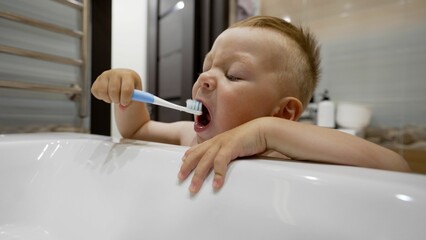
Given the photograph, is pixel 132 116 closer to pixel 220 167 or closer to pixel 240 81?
pixel 240 81

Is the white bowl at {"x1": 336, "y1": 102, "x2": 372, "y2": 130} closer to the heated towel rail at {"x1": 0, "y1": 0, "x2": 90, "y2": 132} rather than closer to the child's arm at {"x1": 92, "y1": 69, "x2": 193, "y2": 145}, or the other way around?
the child's arm at {"x1": 92, "y1": 69, "x2": 193, "y2": 145}

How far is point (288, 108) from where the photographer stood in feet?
2.31

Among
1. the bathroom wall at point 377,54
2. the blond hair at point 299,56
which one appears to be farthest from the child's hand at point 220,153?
the bathroom wall at point 377,54

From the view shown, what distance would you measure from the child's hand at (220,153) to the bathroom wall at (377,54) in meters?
1.50

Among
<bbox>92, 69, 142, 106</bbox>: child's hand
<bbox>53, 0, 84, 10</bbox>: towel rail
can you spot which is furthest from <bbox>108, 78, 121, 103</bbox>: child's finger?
<bbox>53, 0, 84, 10</bbox>: towel rail

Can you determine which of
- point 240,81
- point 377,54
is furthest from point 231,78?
point 377,54

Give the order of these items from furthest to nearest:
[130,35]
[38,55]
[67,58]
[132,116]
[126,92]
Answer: [130,35]
[67,58]
[38,55]
[132,116]
[126,92]

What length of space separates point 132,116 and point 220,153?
515 mm

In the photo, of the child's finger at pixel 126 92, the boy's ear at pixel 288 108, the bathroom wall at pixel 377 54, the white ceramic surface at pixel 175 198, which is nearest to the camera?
the white ceramic surface at pixel 175 198

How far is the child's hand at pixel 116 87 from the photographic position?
0.58m

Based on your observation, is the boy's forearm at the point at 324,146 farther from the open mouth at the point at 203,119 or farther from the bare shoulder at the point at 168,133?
the bare shoulder at the point at 168,133

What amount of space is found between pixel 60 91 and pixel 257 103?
940mm

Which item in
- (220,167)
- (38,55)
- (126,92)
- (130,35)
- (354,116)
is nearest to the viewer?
(220,167)

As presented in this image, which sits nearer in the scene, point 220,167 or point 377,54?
point 220,167
